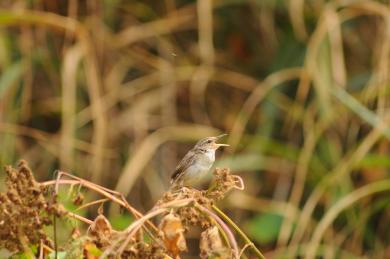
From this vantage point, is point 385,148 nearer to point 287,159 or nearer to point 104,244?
point 287,159

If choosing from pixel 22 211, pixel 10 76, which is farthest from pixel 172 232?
pixel 10 76

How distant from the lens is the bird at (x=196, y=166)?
3.23 metres

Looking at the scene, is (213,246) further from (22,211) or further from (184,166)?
(184,166)

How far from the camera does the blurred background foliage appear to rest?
16.4ft

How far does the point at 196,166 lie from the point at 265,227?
180 centimetres

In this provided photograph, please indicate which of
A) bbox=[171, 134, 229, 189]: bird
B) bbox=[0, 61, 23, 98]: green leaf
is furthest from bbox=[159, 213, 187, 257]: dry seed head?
bbox=[0, 61, 23, 98]: green leaf

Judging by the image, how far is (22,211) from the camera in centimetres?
176

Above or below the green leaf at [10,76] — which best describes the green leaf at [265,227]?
below

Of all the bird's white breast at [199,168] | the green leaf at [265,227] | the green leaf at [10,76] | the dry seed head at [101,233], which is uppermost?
the green leaf at [10,76]

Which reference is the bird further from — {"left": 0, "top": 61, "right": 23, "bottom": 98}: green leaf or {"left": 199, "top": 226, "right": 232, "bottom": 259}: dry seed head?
{"left": 0, "top": 61, "right": 23, "bottom": 98}: green leaf

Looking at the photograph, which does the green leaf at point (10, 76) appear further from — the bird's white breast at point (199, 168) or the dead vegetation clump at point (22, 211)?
the dead vegetation clump at point (22, 211)

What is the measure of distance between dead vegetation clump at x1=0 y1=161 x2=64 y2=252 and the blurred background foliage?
9.73 ft

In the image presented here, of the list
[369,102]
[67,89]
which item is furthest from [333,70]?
[67,89]

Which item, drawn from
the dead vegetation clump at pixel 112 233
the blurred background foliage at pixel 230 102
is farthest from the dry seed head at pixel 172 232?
the blurred background foliage at pixel 230 102
